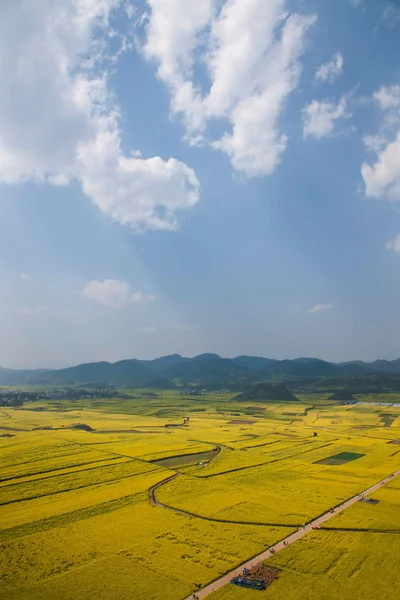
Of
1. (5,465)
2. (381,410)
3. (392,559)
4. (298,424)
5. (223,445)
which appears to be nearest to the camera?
(392,559)

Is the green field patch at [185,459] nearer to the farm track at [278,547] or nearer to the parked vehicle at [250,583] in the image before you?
the farm track at [278,547]

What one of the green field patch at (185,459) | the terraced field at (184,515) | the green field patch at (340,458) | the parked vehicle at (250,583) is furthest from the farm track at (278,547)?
the green field patch at (185,459)

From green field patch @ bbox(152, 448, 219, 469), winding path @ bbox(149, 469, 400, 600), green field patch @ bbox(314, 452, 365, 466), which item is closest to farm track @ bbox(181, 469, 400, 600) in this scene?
winding path @ bbox(149, 469, 400, 600)

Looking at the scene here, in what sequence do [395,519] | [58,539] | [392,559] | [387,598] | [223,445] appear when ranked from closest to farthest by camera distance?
[387,598]
[392,559]
[58,539]
[395,519]
[223,445]

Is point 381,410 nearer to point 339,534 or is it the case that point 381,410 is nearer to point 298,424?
point 298,424

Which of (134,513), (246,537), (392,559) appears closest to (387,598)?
(392,559)

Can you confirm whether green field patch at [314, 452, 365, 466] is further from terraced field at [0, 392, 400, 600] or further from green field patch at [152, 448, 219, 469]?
green field patch at [152, 448, 219, 469]
